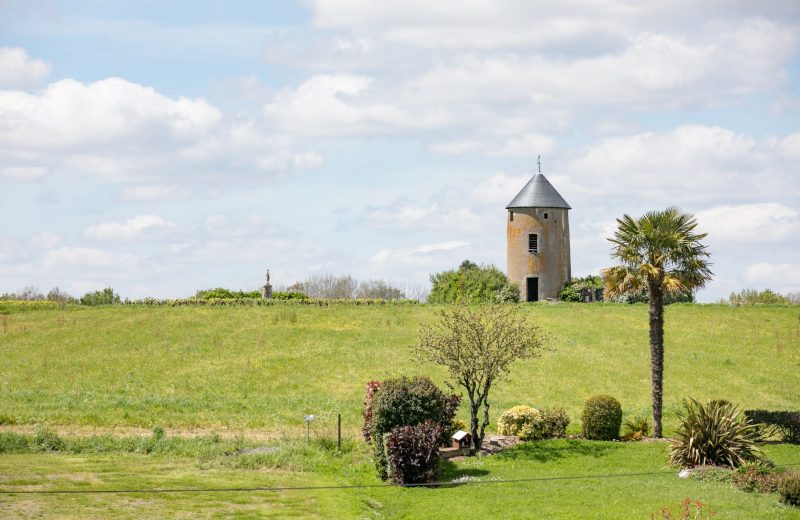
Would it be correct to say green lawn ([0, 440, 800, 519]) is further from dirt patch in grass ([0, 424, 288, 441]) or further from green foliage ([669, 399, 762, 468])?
dirt patch in grass ([0, 424, 288, 441])

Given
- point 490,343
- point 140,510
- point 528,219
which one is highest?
point 528,219

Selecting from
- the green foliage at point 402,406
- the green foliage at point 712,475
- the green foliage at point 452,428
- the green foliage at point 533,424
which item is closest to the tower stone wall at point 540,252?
the green foliage at point 533,424

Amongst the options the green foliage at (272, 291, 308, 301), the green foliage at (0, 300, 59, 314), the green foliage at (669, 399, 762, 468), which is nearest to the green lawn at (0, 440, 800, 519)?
the green foliage at (669, 399, 762, 468)

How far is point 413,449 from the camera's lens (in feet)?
101

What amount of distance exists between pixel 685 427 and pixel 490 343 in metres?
7.78

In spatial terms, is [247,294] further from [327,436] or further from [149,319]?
[327,436]

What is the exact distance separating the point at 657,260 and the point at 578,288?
46.5 metres

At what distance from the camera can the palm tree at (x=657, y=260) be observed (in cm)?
4044

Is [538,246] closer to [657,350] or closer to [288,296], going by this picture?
[288,296]

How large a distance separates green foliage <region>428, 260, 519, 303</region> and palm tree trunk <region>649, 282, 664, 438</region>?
4278 centimetres

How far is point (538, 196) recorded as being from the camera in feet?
292

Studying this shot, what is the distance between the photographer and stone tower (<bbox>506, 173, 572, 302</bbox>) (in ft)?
286

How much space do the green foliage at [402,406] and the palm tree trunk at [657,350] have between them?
32.8ft

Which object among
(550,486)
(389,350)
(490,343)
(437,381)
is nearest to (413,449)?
(550,486)
